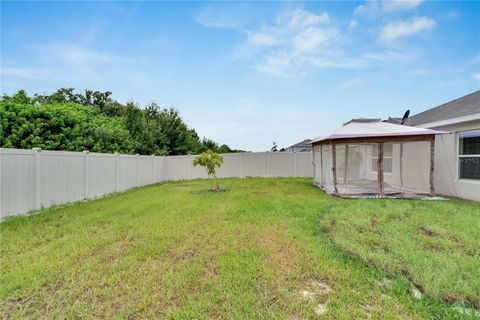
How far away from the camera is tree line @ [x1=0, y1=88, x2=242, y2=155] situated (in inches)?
354

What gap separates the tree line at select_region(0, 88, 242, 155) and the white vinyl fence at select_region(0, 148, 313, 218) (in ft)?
7.03

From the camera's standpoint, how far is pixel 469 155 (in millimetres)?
7176

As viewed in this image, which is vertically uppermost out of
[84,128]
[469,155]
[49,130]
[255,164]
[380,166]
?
[84,128]

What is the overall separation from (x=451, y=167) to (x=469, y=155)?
0.81m

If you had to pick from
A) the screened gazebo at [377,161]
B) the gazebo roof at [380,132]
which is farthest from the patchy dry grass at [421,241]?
the gazebo roof at [380,132]

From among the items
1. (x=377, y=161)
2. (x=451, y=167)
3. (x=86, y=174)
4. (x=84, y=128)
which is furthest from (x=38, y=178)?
(x=451, y=167)

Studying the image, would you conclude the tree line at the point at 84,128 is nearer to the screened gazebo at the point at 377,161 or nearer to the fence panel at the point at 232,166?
the fence panel at the point at 232,166

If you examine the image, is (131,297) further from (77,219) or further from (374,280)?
(77,219)

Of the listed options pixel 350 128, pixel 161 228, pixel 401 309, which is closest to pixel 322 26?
pixel 350 128

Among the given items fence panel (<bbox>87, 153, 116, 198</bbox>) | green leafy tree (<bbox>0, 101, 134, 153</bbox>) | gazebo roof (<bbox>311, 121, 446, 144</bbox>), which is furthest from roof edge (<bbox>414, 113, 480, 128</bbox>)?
green leafy tree (<bbox>0, 101, 134, 153</bbox>)

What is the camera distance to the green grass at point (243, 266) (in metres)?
2.26

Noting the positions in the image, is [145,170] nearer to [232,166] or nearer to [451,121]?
[232,166]

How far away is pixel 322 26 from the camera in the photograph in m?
8.97

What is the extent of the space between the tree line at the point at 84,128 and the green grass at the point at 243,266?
17.6ft
